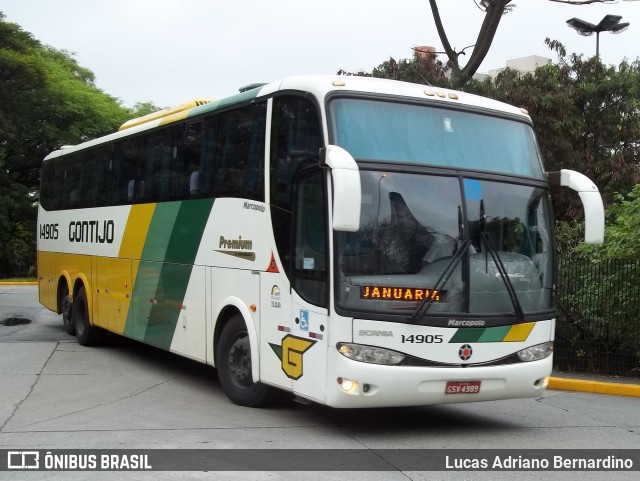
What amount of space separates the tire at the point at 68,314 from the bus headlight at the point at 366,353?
9221 millimetres

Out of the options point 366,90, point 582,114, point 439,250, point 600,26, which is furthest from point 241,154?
point 600,26

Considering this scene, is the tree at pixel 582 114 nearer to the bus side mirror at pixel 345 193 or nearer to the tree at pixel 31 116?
the bus side mirror at pixel 345 193

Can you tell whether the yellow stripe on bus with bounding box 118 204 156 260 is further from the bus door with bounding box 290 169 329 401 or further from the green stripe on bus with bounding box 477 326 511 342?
the green stripe on bus with bounding box 477 326 511 342

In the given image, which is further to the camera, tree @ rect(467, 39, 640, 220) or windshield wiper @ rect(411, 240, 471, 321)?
tree @ rect(467, 39, 640, 220)

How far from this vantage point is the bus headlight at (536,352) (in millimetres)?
7762

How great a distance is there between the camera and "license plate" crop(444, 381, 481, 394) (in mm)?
7297

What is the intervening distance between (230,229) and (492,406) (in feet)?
12.3

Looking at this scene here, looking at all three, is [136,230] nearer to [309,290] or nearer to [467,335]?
[309,290]

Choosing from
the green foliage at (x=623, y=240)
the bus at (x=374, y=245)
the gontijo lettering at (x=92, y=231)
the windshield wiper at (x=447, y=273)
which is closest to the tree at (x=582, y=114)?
the green foliage at (x=623, y=240)

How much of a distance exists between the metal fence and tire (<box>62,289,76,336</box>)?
8.72m

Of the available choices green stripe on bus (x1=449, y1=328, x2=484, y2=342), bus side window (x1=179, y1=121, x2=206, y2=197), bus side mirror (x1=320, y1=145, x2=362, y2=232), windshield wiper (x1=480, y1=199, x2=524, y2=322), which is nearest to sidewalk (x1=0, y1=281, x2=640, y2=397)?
windshield wiper (x1=480, y1=199, x2=524, y2=322)

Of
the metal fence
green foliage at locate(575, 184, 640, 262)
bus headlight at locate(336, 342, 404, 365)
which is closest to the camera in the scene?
bus headlight at locate(336, 342, 404, 365)

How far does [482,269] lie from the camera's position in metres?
7.50

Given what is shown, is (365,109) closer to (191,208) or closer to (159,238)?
(191,208)
